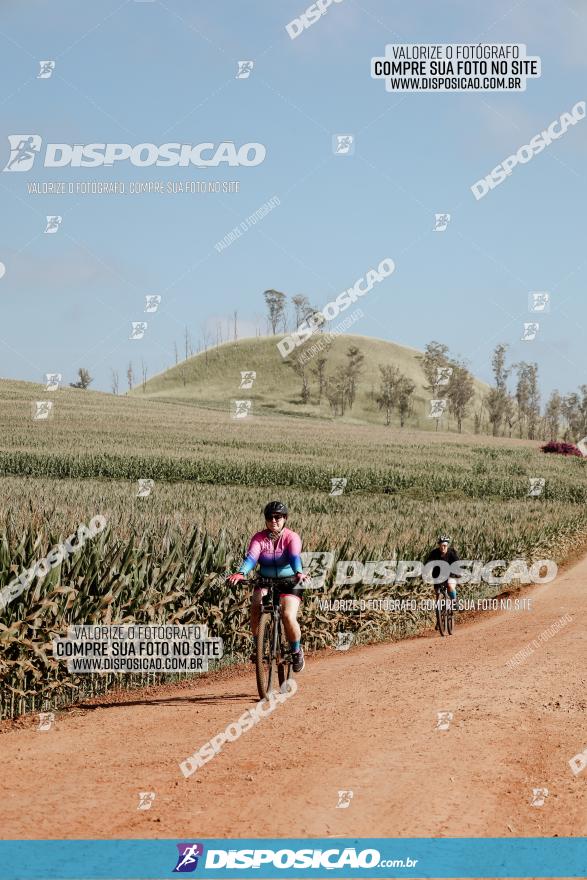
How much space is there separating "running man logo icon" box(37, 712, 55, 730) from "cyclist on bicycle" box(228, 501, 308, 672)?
2.41 m

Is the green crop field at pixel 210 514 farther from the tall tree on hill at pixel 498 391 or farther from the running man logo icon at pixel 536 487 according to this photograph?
the tall tree on hill at pixel 498 391

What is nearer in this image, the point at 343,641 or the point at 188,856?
the point at 188,856

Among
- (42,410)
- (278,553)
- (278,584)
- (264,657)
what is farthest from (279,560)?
(42,410)

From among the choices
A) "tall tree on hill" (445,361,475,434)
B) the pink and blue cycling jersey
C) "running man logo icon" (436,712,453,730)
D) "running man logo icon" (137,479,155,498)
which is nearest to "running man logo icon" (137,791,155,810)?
"running man logo icon" (436,712,453,730)

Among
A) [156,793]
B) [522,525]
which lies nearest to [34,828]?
[156,793]

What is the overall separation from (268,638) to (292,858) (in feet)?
15.6

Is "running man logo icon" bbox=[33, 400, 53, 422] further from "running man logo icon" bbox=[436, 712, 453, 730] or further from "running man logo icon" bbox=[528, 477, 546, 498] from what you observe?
"running man logo icon" bbox=[436, 712, 453, 730]

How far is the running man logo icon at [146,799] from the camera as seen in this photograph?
25.5 feet

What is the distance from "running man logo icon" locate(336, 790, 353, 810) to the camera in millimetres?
7655

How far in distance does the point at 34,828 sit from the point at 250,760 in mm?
2244

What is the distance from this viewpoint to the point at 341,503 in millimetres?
33875

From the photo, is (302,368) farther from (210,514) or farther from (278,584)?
(278,584)

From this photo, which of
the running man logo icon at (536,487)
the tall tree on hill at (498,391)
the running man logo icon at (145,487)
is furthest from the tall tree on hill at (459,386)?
the running man logo icon at (145,487)

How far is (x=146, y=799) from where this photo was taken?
26.0ft
